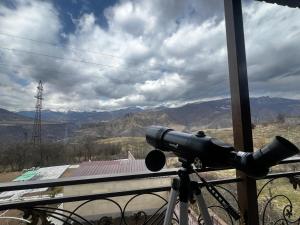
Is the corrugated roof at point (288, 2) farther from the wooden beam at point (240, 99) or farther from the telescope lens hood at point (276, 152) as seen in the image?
the telescope lens hood at point (276, 152)

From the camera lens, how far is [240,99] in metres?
1.26

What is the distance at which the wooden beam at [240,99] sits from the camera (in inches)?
48.5

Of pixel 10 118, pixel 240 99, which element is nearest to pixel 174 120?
pixel 240 99

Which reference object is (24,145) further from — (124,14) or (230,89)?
(230,89)

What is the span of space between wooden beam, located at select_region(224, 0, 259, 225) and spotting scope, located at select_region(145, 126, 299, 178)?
552 mm

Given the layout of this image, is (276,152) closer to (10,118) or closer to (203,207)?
(203,207)

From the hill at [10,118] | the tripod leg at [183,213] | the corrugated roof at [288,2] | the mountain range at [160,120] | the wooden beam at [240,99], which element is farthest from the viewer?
the hill at [10,118]

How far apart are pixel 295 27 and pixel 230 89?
3.93 ft

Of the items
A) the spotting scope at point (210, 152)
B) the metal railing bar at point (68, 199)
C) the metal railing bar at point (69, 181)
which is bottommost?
the metal railing bar at point (68, 199)

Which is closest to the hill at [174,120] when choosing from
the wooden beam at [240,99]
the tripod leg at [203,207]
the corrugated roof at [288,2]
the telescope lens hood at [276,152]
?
the wooden beam at [240,99]

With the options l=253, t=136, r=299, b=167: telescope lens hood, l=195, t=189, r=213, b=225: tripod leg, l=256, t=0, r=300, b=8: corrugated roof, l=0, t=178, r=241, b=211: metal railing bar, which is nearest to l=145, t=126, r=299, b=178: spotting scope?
l=253, t=136, r=299, b=167: telescope lens hood

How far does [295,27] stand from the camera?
2020 mm

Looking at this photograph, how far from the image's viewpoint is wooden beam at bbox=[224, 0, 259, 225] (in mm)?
1231

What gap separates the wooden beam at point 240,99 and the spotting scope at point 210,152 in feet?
1.81
